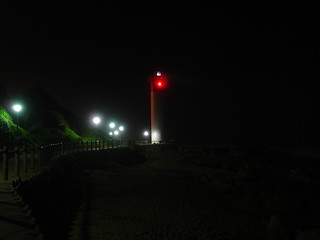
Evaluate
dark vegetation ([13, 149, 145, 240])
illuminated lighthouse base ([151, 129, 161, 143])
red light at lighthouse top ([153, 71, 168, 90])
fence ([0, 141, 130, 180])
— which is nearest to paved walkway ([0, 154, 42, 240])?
dark vegetation ([13, 149, 145, 240])

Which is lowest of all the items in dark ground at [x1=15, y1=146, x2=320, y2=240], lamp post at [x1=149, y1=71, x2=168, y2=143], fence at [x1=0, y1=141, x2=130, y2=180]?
dark ground at [x1=15, y1=146, x2=320, y2=240]

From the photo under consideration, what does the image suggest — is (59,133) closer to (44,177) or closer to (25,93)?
(25,93)

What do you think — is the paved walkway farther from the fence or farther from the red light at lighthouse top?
the red light at lighthouse top

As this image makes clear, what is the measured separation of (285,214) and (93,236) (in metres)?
9.69

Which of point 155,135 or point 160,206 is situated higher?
point 155,135

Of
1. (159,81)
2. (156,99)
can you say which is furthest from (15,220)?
(159,81)

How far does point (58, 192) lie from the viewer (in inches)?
544

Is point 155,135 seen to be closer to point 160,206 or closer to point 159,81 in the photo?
point 159,81

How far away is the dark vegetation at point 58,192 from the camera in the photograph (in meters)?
9.32

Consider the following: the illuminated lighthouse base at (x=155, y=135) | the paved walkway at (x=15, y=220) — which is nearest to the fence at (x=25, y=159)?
the paved walkway at (x=15, y=220)

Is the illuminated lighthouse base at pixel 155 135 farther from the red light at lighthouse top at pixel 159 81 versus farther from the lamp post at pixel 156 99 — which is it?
the red light at lighthouse top at pixel 159 81

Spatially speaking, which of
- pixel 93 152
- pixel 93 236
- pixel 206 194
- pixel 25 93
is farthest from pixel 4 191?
pixel 25 93

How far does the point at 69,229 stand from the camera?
→ 9.82m

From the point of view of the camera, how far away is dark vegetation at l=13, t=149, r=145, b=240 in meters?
9.32
